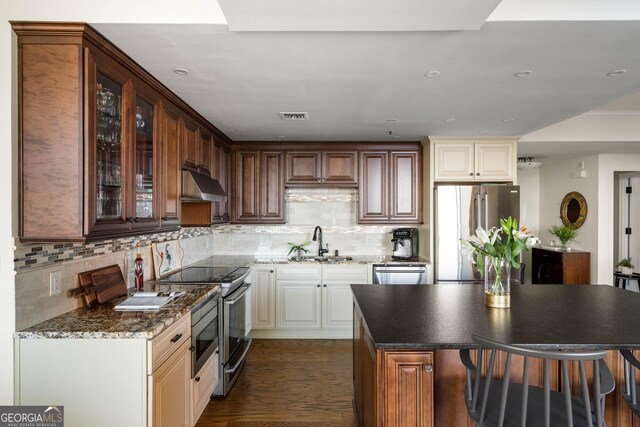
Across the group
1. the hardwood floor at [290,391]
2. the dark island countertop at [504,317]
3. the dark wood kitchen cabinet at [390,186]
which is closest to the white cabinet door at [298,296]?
the hardwood floor at [290,391]

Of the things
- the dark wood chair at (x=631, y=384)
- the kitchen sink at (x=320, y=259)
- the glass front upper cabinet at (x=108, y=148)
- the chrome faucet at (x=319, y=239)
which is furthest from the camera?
the chrome faucet at (x=319, y=239)

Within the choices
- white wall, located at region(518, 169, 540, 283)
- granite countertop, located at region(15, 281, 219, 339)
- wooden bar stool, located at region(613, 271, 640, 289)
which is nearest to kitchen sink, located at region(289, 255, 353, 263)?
granite countertop, located at region(15, 281, 219, 339)

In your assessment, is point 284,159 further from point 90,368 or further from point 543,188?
point 543,188

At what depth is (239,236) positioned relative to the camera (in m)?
4.68

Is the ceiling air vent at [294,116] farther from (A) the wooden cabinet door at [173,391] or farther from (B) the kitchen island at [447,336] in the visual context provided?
(A) the wooden cabinet door at [173,391]

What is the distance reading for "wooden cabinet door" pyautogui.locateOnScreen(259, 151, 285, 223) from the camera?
4355 millimetres

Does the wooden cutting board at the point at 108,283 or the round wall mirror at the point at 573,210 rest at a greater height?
the round wall mirror at the point at 573,210

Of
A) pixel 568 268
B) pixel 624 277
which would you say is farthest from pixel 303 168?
pixel 624 277

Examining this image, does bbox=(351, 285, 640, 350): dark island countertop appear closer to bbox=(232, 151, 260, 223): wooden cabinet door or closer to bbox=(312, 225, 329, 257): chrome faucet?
bbox=(312, 225, 329, 257): chrome faucet

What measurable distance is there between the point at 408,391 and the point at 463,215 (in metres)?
2.84

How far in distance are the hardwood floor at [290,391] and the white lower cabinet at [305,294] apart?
0.27 metres

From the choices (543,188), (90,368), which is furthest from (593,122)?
(90,368)

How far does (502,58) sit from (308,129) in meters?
2.08

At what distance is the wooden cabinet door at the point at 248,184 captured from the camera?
435cm
